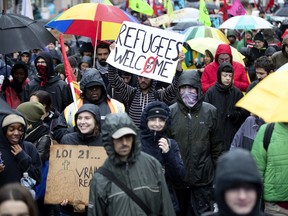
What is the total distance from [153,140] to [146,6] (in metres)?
7.92

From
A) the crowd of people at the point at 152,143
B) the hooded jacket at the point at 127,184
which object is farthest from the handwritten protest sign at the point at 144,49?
the hooded jacket at the point at 127,184

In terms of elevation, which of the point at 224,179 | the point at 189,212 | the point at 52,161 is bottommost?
the point at 189,212

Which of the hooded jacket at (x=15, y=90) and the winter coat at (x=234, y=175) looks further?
the hooded jacket at (x=15, y=90)

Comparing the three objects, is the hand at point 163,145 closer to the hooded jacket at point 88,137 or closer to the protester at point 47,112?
the hooded jacket at point 88,137

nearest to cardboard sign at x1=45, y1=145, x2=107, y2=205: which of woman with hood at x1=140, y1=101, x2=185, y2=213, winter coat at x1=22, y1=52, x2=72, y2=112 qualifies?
woman with hood at x1=140, y1=101, x2=185, y2=213

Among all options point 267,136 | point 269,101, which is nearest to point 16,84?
point 267,136

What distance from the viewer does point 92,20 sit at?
39.4ft

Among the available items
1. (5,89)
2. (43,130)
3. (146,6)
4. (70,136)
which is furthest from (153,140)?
(146,6)

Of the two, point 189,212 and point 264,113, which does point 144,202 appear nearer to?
point 264,113

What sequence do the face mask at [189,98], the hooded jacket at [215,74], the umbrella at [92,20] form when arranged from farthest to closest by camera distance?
1. the umbrella at [92,20]
2. the hooded jacket at [215,74]
3. the face mask at [189,98]

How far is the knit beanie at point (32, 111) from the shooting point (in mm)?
8594

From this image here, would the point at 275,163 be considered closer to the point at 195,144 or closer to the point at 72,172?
the point at 72,172

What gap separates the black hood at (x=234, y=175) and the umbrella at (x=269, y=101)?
3.13 feet

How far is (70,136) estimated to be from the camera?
25.7ft
